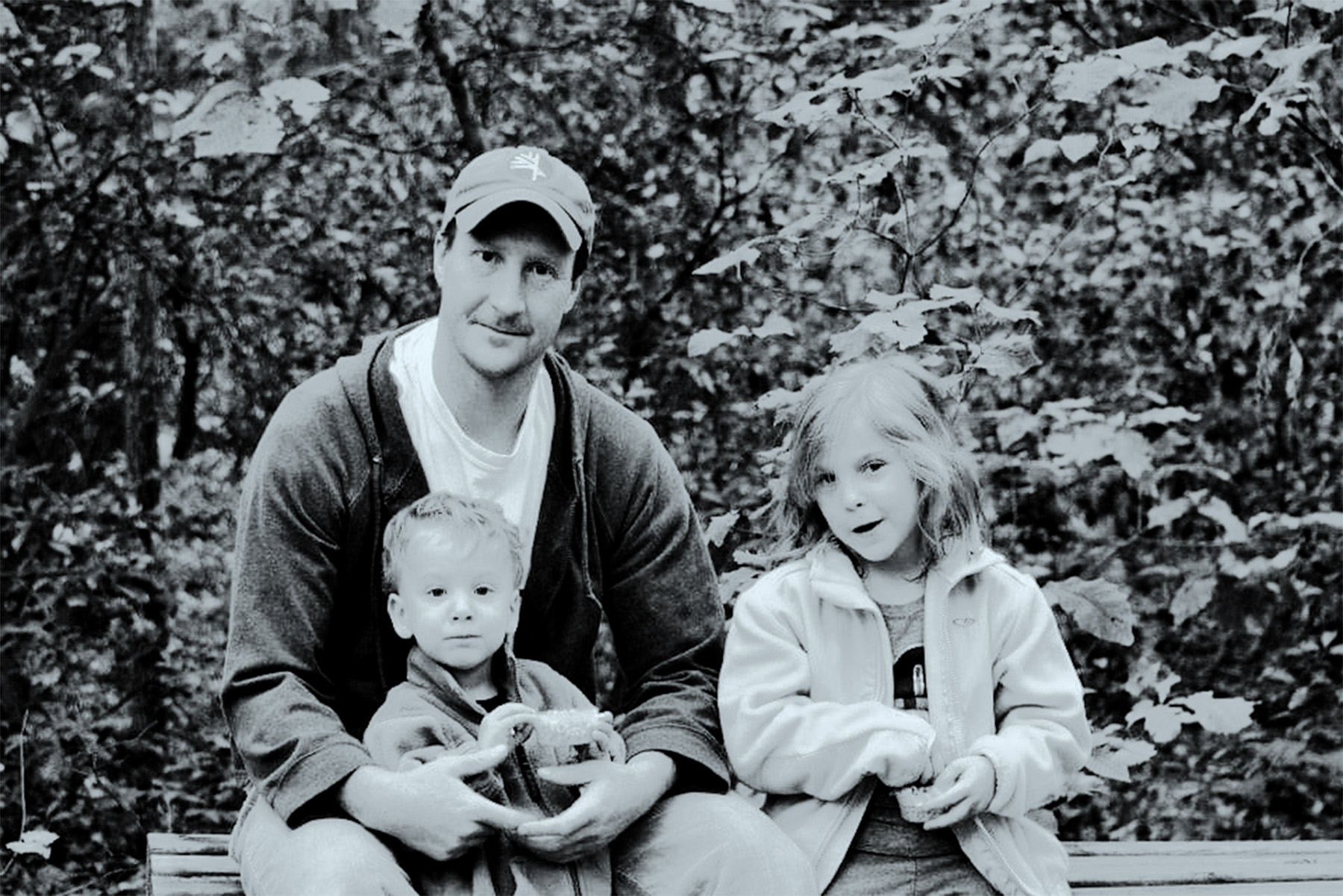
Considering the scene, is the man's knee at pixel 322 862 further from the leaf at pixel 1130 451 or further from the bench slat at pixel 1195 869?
the leaf at pixel 1130 451

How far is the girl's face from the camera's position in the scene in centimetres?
284

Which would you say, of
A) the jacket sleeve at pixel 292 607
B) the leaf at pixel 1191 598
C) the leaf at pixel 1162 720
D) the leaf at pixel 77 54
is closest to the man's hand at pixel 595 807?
the jacket sleeve at pixel 292 607

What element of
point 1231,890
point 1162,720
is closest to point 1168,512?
point 1162,720

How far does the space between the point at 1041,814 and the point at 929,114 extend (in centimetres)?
296

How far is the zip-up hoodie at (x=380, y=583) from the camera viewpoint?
8.82ft

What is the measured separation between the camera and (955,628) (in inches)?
112

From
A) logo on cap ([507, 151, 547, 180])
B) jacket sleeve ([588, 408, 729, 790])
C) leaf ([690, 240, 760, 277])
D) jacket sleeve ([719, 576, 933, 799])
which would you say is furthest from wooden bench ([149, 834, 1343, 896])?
leaf ([690, 240, 760, 277])

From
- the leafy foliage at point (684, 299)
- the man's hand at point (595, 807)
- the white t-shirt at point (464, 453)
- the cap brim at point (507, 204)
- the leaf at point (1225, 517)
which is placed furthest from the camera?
the leafy foliage at point (684, 299)

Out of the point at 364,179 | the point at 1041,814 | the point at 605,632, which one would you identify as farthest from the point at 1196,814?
the point at 364,179

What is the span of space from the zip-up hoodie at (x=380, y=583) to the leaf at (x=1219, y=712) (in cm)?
150

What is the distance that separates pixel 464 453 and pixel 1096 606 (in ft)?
5.76

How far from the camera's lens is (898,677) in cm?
287

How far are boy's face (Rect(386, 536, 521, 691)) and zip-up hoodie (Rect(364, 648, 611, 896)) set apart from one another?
0.05m

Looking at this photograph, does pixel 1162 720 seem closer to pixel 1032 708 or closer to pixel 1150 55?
pixel 1032 708
